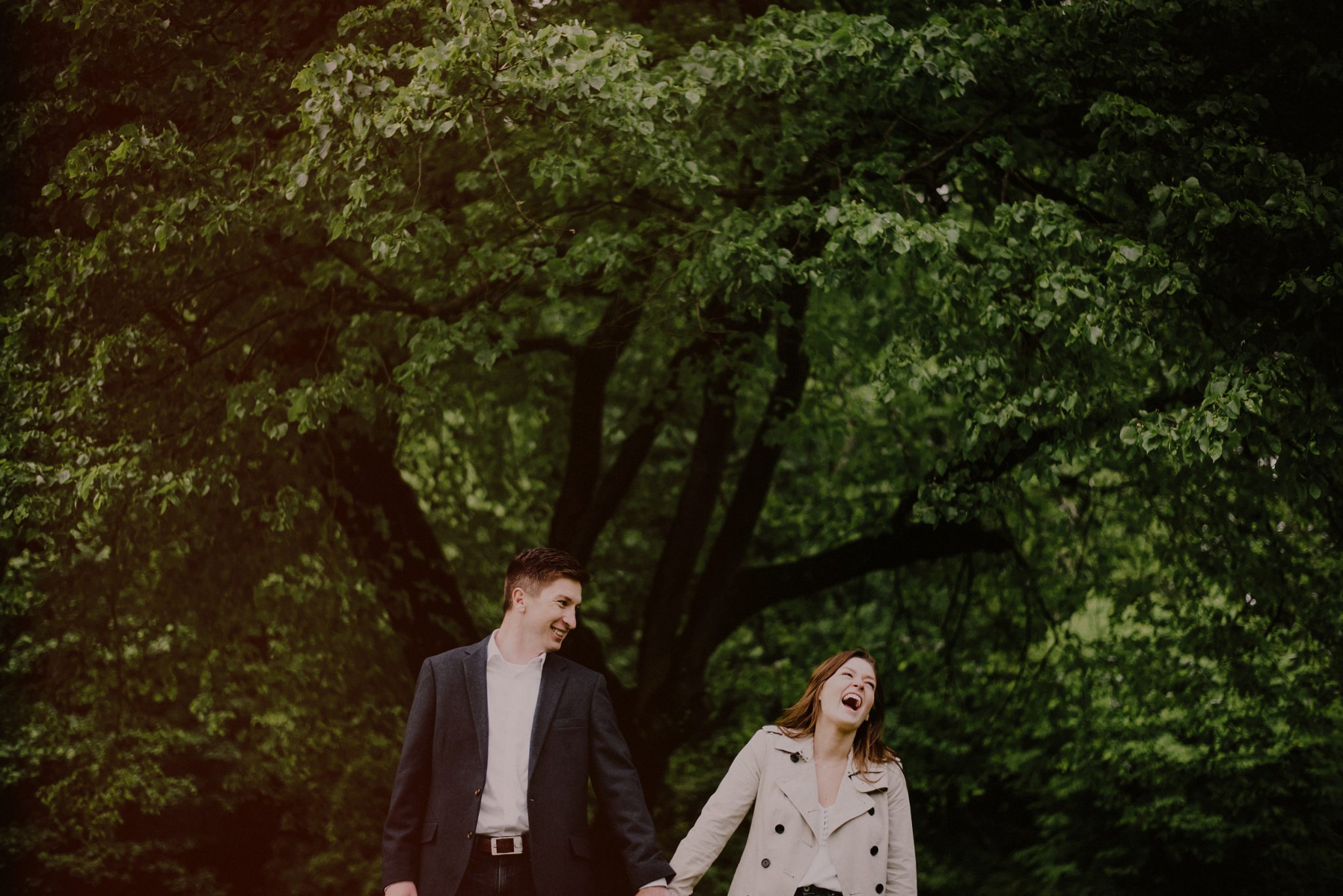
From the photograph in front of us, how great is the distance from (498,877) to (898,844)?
1.44 m

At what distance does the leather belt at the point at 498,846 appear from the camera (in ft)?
15.3

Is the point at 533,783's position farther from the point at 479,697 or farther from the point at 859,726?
the point at 859,726

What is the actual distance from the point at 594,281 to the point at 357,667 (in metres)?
5.40

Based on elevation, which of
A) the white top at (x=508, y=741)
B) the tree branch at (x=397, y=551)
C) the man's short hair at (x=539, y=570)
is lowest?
the white top at (x=508, y=741)

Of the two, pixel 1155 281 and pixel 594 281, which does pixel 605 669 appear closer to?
pixel 594 281

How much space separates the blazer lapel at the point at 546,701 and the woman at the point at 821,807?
0.65 m

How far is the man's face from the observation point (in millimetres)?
4855

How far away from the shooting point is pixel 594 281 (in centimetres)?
934

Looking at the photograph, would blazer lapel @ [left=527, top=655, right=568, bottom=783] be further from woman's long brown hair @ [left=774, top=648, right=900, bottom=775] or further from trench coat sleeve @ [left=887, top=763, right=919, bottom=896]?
trench coat sleeve @ [left=887, top=763, right=919, bottom=896]

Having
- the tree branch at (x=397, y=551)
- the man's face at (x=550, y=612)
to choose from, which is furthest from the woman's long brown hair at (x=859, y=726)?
the tree branch at (x=397, y=551)

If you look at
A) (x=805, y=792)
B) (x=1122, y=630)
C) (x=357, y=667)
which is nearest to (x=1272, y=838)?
(x=1122, y=630)

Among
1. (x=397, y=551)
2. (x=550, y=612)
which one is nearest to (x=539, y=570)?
(x=550, y=612)

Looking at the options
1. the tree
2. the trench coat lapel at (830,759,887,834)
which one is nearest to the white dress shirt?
the trench coat lapel at (830,759,887,834)

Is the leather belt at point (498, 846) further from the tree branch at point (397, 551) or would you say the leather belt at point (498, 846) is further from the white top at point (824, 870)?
the tree branch at point (397, 551)
